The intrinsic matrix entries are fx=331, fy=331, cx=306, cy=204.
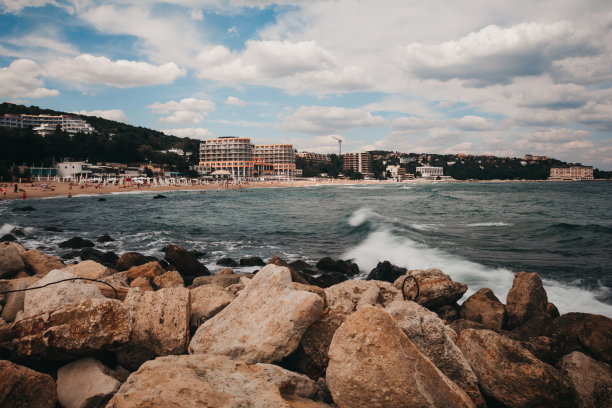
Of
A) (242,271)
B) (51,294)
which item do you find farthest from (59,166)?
(51,294)

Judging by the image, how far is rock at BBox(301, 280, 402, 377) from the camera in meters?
3.82

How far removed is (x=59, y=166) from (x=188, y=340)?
94245mm

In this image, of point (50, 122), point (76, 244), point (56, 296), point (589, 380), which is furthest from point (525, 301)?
point (50, 122)

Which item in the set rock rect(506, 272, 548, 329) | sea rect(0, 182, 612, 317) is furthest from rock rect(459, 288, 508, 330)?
sea rect(0, 182, 612, 317)

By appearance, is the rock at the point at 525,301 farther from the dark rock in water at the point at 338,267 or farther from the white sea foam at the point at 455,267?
the dark rock in water at the point at 338,267

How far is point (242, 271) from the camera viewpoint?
11680 millimetres

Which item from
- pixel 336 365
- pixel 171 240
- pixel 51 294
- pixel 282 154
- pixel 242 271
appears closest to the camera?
pixel 336 365

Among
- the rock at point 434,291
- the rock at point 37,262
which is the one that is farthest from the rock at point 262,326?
the rock at point 37,262

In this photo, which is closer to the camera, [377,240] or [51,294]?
[51,294]

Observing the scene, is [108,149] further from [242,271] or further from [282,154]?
[242,271]

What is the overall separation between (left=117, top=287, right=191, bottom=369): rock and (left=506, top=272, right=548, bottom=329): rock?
5456mm

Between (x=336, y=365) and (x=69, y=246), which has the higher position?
(x=336, y=365)

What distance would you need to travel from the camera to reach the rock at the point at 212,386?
7.88 feet

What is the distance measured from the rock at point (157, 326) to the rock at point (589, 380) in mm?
4447
